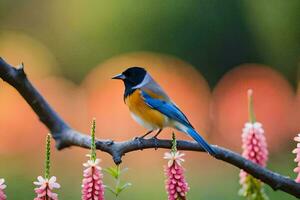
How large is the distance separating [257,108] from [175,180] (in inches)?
157

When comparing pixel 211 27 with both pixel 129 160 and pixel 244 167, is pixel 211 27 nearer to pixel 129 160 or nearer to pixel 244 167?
pixel 129 160

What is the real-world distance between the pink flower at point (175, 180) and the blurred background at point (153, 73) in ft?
8.10

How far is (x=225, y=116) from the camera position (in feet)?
15.1

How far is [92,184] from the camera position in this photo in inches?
29.6

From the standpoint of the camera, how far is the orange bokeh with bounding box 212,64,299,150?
4.48 m

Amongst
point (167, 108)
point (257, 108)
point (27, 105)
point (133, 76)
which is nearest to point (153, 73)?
point (257, 108)

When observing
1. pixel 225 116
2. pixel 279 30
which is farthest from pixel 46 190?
pixel 279 30

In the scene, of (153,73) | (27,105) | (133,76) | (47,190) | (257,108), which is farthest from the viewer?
(153,73)

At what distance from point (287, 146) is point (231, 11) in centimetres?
184

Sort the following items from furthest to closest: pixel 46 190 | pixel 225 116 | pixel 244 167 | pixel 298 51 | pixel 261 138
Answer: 1. pixel 298 51
2. pixel 225 116
3. pixel 261 138
4. pixel 244 167
5. pixel 46 190

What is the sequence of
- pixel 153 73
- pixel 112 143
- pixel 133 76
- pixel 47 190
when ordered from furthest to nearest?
pixel 153 73, pixel 133 76, pixel 112 143, pixel 47 190

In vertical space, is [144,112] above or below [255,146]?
above

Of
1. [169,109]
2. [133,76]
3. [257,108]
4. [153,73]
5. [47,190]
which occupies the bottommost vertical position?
[47,190]

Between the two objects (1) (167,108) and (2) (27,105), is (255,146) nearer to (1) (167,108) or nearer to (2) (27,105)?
(1) (167,108)
